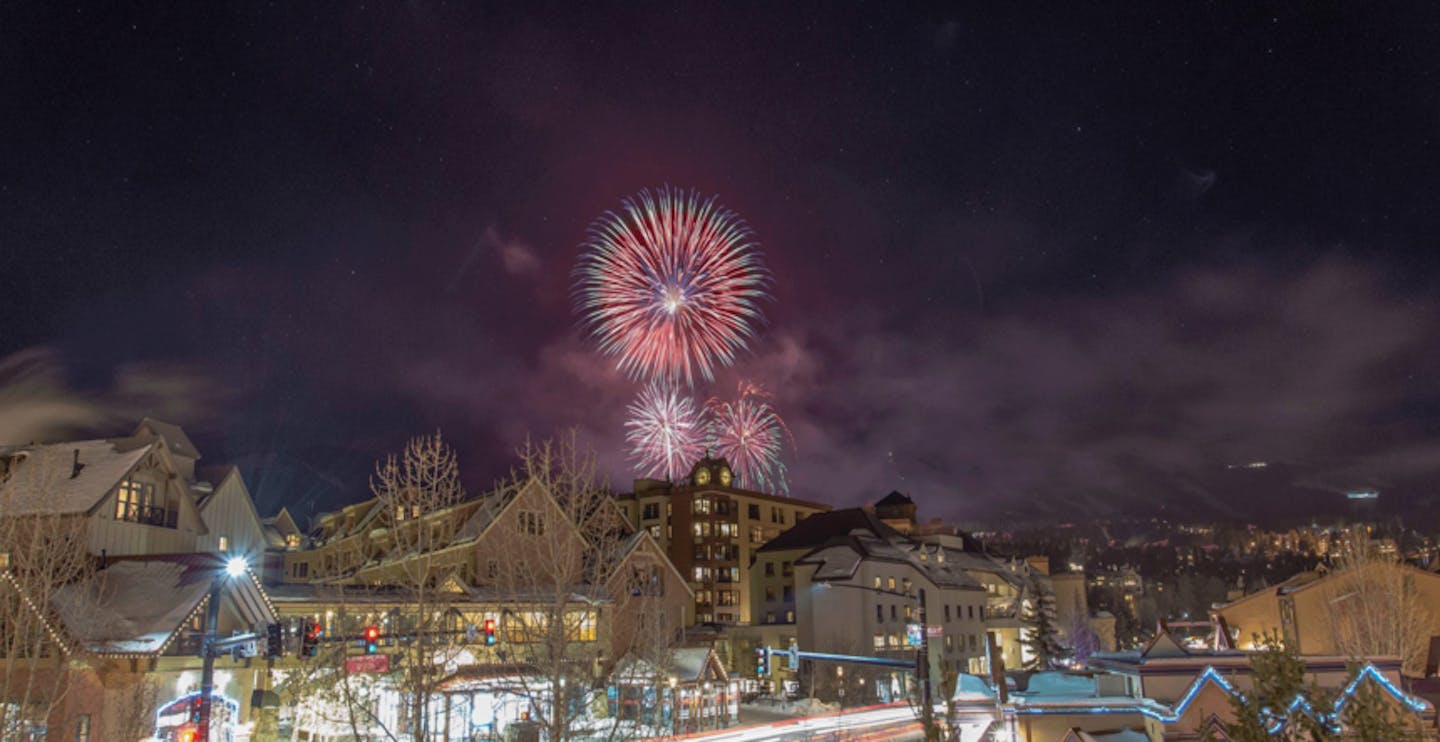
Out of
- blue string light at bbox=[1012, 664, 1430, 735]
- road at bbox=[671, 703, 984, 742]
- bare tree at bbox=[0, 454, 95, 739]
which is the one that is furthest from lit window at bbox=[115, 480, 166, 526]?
blue string light at bbox=[1012, 664, 1430, 735]

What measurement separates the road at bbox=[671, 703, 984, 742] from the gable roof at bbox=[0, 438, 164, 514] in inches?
1052

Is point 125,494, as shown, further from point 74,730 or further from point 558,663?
point 558,663

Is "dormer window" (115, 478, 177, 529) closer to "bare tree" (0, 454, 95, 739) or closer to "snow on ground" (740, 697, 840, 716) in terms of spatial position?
"bare tree" (0, 454, 95, 739)

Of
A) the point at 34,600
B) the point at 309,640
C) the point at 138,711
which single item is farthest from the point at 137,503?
the point at 309,640

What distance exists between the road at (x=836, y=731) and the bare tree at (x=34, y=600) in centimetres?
2075

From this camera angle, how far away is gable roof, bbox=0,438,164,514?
36125 millimetres

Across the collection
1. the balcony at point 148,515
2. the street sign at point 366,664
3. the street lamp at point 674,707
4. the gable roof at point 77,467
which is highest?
the gable roof at point 77,467

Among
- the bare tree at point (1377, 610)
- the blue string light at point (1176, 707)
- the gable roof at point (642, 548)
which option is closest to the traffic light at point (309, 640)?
the blue string light at point (1176, 707)

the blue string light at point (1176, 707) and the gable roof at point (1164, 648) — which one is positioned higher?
the gable roof at point (1164, 648)

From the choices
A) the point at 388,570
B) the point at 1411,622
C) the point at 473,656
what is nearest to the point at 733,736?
the point at 473,656

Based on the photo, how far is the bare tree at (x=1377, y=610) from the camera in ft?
162

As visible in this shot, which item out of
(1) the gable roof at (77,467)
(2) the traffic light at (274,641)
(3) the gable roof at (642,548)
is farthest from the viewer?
(3) the gable roof at (642,548)

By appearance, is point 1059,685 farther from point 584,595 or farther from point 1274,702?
point 1274,702

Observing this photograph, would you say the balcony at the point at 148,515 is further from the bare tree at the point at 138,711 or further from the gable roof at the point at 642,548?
the gable roof at the point at 642,548
